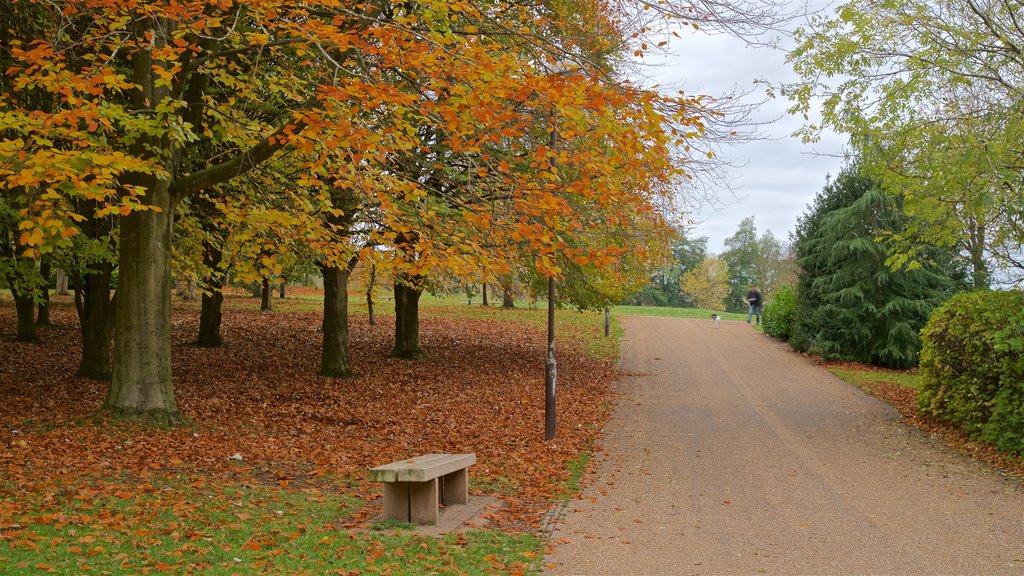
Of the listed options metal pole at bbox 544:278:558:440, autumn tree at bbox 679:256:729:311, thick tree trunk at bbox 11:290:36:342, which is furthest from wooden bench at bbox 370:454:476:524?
autumn tree at bbox 679:256:729:311

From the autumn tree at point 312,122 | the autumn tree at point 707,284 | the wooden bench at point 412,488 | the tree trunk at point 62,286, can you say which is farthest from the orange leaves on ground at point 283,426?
the autumn tree at point 707,284

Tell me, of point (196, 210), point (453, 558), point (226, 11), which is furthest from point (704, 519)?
point (196, 210)

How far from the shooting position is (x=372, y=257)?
34.0ft

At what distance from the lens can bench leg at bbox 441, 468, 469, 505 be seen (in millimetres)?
7613

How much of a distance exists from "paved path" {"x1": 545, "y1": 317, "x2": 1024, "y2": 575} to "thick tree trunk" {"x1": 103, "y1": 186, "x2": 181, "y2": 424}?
5.62 m

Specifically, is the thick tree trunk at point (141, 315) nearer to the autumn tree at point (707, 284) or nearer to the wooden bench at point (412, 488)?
the wooden bench at point (412, 488)

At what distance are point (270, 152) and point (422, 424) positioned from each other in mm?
5160

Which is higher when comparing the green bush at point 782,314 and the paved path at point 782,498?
the green bush at point 782,314

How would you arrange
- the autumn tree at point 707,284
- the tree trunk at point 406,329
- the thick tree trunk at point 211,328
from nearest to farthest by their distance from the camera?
1. the thick tree trunk at point 211,328
2. the tree trunk at point 406,329
3. the autumn tree at point 707,284

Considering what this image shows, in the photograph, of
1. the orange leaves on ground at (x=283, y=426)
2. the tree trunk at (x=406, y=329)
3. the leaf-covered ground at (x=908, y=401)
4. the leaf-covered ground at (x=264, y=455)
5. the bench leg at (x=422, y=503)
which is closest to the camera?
the leaf-covered ground at (x=264, y=455)

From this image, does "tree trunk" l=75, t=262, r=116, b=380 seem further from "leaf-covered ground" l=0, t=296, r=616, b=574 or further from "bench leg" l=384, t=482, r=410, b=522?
"bench leg" l=384, t=482, r=410, b=522

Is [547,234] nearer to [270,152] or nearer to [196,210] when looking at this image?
[270,152]

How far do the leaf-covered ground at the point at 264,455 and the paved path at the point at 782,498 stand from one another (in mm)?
764

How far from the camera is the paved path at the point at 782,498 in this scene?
249 inches
